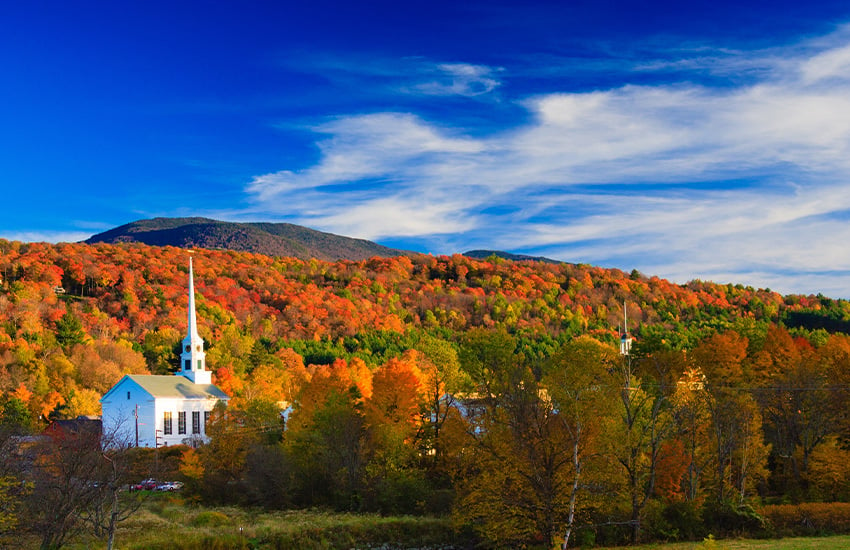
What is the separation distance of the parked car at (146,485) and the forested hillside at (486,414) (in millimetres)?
4190

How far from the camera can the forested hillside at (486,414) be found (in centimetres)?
3781

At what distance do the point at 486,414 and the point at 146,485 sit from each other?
30.6 metres

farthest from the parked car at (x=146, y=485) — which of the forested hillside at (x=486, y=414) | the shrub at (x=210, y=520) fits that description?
the shrub at (x=210, y=520)

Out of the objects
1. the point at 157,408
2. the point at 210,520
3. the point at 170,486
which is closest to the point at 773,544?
the point at 210,520

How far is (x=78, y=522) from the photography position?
1512 inches

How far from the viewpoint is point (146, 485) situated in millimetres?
59844

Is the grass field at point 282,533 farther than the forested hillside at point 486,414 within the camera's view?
Yes

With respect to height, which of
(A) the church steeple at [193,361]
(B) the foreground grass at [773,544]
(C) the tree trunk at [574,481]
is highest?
(A) the church steeple at [193,361]

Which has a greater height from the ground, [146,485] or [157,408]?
[157,408]

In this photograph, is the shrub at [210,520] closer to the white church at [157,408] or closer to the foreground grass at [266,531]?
the foreground grass at [266,531]

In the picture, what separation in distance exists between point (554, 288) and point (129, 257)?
255ft

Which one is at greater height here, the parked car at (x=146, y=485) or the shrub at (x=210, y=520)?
the parked car at (x=146, y=485)

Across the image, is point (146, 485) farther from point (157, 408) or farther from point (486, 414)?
point (486, 414)

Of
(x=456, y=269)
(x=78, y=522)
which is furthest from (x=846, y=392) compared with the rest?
(x=456, y=269)
